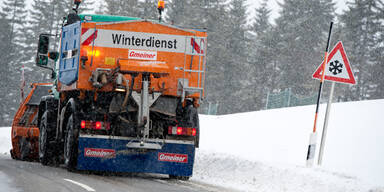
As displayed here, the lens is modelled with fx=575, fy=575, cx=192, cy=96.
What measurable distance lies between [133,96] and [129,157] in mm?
1141

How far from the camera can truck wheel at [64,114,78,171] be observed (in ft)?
34.3

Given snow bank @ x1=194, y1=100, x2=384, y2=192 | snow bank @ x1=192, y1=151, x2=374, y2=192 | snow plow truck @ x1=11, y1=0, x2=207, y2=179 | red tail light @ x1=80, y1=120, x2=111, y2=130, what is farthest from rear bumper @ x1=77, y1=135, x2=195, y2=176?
snow bank @ x1=194, y1=100, x2=384, y2=192

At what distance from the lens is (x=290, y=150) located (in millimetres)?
16969

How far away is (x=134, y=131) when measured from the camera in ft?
34.3

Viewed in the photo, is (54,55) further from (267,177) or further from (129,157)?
(267,177)

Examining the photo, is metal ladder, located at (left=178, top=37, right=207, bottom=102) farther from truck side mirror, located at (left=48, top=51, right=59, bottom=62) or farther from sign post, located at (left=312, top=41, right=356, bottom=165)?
truck side mirror, located at (left=48, top=51, right=59, bottom=62)

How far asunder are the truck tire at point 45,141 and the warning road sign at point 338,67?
229 inches

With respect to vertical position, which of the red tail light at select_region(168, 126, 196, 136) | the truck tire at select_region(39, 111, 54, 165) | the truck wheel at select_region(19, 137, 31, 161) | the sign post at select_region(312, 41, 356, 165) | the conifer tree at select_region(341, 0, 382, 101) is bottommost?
the truck wheel at select_region(19, 137, 31, 161)

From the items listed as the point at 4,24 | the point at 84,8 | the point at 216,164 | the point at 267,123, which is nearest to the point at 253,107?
the point at 84,8

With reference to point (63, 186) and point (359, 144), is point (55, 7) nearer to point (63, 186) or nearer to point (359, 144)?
point (359, 144)

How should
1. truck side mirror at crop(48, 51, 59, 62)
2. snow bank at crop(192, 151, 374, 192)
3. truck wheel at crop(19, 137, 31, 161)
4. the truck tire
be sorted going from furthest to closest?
truck wheel at crop(19, 137, 31, 161) < truck side mirror at crop(48, 51, 59, 62) < the truck tire < snow bank at crop(192, 151, 374, 192)

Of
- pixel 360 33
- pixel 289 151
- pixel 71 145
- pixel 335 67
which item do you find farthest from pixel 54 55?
pixel 360 33

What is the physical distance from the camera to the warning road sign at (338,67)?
11555 millimetres

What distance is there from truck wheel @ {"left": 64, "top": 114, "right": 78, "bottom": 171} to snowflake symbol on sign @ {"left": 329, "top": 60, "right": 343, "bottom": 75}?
5.22 m
